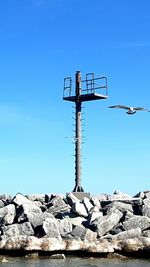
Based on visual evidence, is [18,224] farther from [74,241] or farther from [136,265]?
[136,265]

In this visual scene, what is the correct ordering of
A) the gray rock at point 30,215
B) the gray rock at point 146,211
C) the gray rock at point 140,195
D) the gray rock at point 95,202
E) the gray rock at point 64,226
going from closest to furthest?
the gray rock at point 64,226, the gray rock at point 30,215, the gray rock at point 146,211, the gray rock at point 95,202, the gray rock at point 140,195

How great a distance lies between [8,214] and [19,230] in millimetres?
1692

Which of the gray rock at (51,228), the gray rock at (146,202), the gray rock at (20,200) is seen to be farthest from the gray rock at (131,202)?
the gray rock at (51,228)

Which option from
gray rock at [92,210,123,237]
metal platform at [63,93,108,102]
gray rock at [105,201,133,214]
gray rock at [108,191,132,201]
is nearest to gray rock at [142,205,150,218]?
gray rock at [105,201,133,214]

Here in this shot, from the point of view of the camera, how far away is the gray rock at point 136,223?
21.6m

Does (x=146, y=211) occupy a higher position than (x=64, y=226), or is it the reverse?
(x=146, y=211)

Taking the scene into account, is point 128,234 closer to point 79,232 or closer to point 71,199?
point 79,232

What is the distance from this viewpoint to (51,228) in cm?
2089

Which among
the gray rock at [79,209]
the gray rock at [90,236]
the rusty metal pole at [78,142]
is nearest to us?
the gray rock at [90,236]

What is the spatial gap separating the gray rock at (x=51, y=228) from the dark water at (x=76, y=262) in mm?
1408

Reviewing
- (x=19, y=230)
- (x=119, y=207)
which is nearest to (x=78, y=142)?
(x=119, y=207)

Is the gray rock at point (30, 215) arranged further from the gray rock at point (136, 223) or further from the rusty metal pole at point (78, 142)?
the rusty metal pole at point (78, 142)

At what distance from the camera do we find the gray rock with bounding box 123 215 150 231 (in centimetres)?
2161

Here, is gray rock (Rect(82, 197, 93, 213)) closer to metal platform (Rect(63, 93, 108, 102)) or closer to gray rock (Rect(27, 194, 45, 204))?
gray rock (Rect(27, 194, 45, 204))
